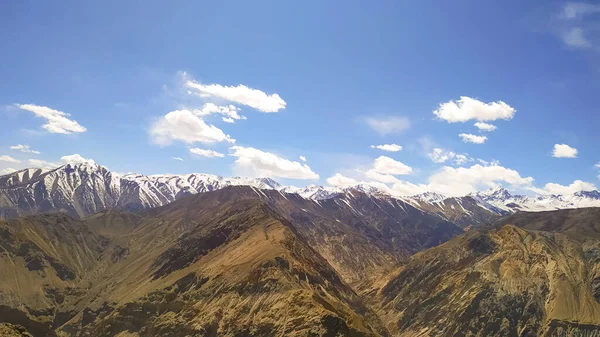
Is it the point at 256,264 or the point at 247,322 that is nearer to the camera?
the point at 247,322

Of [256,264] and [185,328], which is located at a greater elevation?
[256,264]

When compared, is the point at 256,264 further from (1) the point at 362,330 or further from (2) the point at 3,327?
(2) the point at 3,327

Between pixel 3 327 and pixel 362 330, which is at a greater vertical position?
pixel 3 327

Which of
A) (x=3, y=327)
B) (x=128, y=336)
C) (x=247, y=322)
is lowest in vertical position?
(x=128, y=336)

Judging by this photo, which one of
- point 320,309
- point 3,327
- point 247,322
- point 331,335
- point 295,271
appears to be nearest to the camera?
point 3,327

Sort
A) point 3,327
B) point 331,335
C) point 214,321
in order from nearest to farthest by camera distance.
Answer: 1. point 3,327
2. point 331,335
3. point 214,321

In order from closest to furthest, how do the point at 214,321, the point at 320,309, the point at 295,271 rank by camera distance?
the point at 320,309 → the point at 214,321 → the point at 295,271

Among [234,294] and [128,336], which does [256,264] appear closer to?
[234,294]

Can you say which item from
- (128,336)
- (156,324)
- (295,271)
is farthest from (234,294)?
(128,336)

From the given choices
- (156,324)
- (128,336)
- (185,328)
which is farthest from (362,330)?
(128,336)
